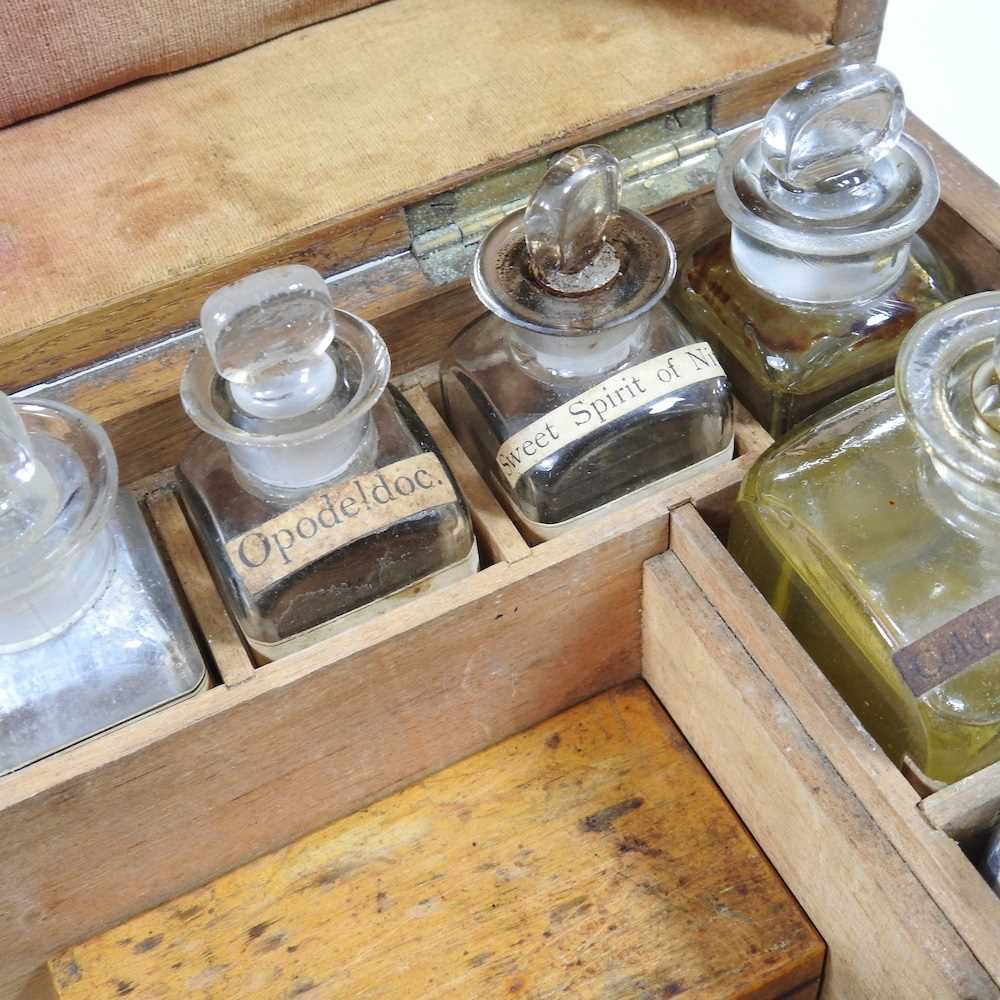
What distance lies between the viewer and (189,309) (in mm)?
586

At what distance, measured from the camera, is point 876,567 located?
0.50m

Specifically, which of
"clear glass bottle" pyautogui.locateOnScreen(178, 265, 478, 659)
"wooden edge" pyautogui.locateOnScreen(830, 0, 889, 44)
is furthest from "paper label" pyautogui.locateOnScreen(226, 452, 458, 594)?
"wooden edge" pyautogui.locateOnScreen(830, 0, 889, 44)

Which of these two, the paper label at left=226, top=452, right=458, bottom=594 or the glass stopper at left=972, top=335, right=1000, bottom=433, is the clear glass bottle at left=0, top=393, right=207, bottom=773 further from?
the glass stopper at left=972, top=335, right=1000, bottom=433

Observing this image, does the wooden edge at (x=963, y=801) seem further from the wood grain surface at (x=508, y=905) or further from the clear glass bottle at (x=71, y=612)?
the clear glass bottle at (x=71, y=612)

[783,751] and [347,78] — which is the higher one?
[347,78]

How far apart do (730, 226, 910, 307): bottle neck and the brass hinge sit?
75 millimetres

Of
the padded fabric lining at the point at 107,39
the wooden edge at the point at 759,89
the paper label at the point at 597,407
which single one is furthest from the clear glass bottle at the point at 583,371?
the padded fabric lining at the point at 107,39

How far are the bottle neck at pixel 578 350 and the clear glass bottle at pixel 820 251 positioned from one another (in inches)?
2.3

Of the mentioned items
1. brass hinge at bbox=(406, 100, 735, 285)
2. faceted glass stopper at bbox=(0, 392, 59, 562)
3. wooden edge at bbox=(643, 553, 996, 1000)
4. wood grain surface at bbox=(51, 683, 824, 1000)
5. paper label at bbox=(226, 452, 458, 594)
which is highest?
brass hinge at bbox=(406, 100, 735, 285)

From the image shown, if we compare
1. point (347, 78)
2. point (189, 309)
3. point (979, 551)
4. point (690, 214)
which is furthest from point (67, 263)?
point (979, 551)

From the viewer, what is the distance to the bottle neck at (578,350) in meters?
0.56

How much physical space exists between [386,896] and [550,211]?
0.33 m

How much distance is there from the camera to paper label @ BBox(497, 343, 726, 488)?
556mm

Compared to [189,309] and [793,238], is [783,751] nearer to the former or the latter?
[793,238]
